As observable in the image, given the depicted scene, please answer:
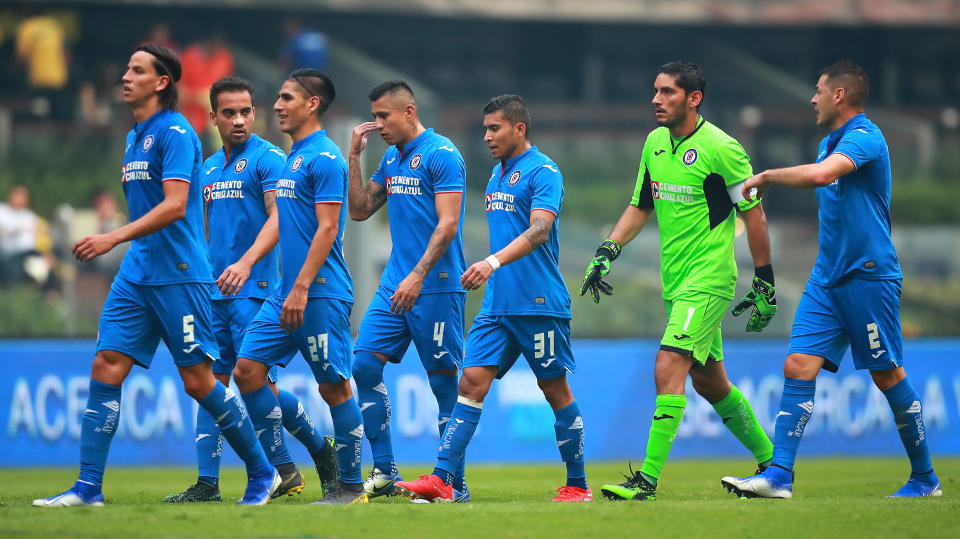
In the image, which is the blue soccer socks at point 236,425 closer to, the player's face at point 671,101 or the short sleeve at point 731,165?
the player's face at point 671,101

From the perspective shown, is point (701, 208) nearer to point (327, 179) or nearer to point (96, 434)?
point (327, 179)

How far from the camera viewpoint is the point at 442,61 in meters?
25.3

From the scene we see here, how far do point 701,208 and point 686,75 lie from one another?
0.89 m

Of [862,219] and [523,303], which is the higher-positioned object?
[862,219]

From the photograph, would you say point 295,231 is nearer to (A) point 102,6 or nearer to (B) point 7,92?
(B) point 7,92

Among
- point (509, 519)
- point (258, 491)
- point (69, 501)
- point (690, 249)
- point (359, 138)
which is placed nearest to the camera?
point (509, 519)

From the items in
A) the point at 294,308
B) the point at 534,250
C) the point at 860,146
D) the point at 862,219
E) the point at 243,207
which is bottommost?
the point at 294,308

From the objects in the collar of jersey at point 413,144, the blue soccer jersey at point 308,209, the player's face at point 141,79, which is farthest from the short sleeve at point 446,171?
the player's face at point 141,79

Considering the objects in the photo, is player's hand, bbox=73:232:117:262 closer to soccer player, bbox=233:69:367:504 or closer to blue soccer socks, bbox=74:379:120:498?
blue soccer socks, bbox=74:379:120:498

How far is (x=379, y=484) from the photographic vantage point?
8.13 meters

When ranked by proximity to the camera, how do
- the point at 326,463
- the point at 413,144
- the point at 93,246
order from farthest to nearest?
the point at 326,463, the point at 413,144, the point at 93,246

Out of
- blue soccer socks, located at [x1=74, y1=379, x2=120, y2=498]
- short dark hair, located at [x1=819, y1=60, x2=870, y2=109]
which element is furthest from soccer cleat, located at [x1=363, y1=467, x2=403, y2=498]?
short dark hair, located at [x1=819, y1=60, x2=870, y2=109]

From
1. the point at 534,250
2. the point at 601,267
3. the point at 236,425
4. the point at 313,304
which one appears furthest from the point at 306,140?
the point at 601,267

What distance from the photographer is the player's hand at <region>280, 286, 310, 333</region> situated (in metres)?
7.47
